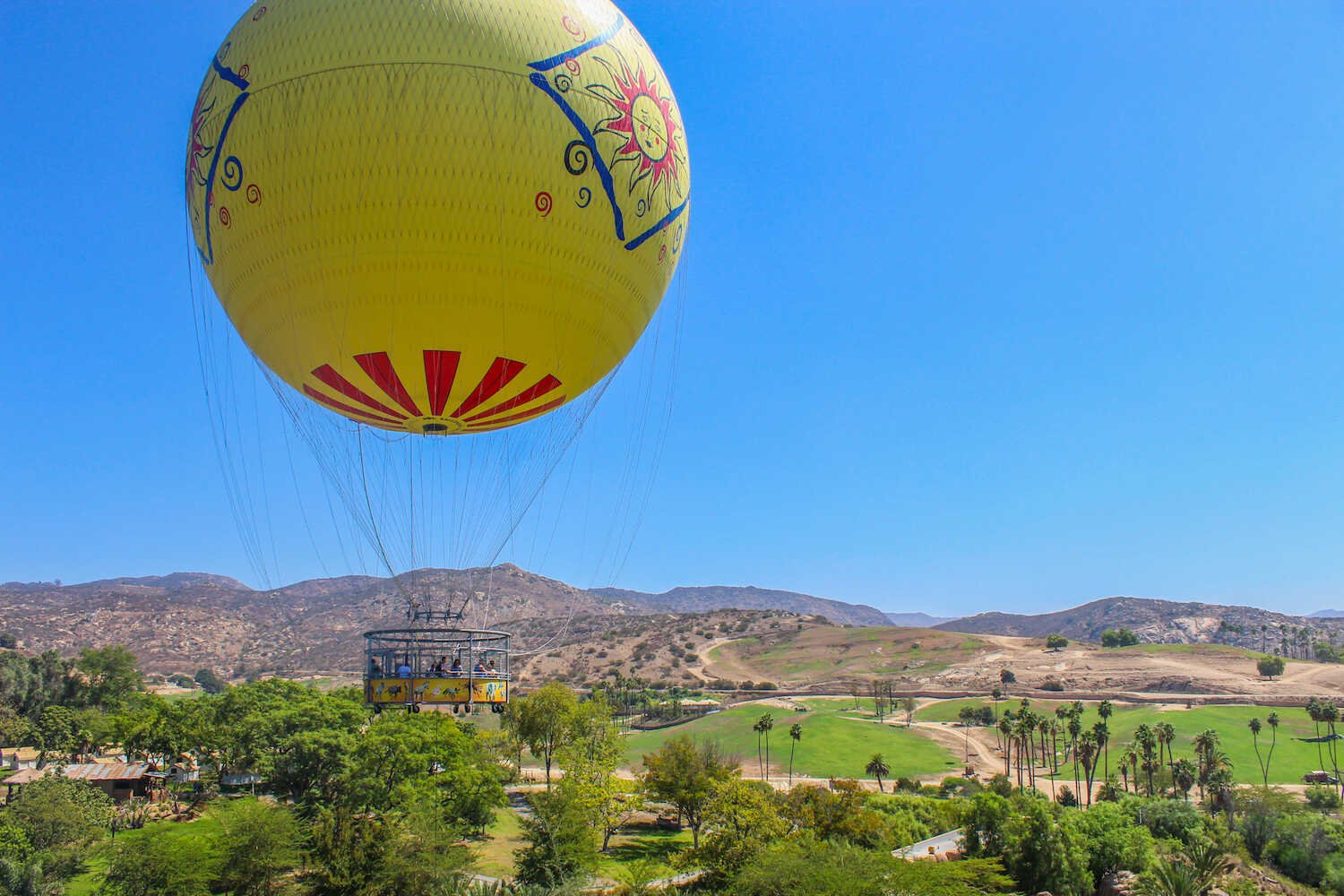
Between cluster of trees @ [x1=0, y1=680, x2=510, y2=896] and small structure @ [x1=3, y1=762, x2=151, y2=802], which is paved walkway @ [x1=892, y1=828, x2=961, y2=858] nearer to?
cluster of trees @ [x1=0, y1=680, x2=510, y2=896]

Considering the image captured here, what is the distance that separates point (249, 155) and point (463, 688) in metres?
9.61

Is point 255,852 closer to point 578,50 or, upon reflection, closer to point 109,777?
point 109,777

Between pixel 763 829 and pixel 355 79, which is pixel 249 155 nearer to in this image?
pixel 355 79

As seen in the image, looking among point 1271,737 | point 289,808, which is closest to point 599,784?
point 289,808

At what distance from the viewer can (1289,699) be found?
9862 centimetres

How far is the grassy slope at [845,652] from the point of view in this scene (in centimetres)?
13950

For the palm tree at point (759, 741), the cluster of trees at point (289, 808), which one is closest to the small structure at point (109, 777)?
the cluster of trees at point (289, 808)

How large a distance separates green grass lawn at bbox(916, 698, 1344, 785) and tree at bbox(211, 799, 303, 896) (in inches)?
2721

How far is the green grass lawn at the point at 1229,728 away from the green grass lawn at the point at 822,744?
14.7 m

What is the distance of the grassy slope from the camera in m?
140

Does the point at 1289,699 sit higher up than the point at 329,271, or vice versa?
the point at 329,271

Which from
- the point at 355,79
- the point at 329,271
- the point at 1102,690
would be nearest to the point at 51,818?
the point at 329,271

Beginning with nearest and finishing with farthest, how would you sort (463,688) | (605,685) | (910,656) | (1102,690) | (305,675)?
(463,688) < (1102,690) < (605,685) < (910,656) < (305,675)

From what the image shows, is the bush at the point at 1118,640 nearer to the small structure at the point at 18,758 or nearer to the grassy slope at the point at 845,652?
the grassy slope at the point at 845,652
